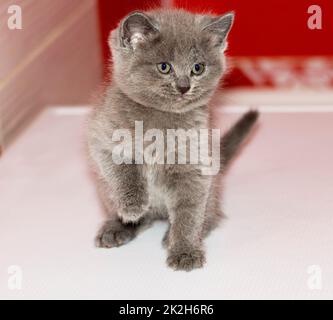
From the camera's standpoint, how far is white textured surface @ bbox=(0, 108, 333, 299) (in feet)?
4.83

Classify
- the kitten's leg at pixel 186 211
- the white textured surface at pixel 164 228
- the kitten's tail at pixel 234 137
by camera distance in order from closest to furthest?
1. the white textured surface at pixel 164 228
2. the kitten's leg at pixel 186 211
3. the kitten's tail at pixel 234 137

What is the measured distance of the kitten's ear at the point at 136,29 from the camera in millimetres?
1472

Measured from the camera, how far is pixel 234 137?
6.64 ft

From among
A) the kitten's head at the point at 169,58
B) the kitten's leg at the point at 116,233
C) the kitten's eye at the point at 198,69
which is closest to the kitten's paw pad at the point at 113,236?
the kitten's leg at the point at 116,233

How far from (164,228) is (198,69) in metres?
0.49

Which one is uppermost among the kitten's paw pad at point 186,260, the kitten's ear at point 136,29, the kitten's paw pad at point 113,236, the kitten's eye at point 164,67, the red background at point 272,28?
the red background at point 272,28

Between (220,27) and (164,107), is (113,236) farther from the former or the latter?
(220,27)

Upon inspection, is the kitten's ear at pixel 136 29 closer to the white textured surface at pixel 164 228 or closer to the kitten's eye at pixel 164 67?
the kitten's eye at pixel 164 67

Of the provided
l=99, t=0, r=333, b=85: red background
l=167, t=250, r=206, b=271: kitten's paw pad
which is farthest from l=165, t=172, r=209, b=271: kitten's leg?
l=99, t=0, r=333, b=85: red background

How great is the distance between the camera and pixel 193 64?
4.93ft

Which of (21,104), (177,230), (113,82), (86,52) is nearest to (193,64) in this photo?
(113,82)

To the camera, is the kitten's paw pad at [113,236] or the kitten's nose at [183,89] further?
the kitten's paw pad at [113,236]

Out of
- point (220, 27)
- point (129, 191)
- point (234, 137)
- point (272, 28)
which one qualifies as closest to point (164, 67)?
point (220, 27)
